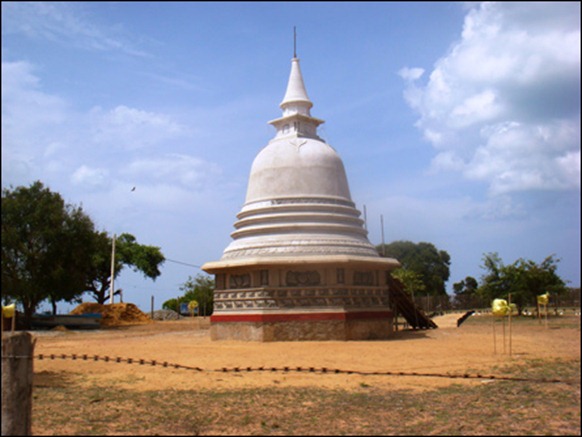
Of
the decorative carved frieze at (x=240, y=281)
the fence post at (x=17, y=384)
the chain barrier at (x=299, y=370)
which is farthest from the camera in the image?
the decorative carved frieze at (x=240, y=281)

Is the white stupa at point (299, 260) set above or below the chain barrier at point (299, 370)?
above

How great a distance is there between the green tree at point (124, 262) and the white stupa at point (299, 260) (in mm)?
29820

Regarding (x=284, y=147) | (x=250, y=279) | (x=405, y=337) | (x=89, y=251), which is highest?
(x=284, y=147)

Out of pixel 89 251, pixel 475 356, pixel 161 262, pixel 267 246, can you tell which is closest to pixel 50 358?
pixel 267 246

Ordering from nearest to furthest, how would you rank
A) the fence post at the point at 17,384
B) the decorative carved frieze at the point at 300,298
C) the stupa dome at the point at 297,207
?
the fence post at the point at 17,384 → the decorative carved frieze at the point at 300,298 → the stupa dome at the point at 297,207

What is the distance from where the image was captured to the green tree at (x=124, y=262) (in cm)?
5584

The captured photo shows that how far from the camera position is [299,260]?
21.0 m

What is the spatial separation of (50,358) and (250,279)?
8269mm

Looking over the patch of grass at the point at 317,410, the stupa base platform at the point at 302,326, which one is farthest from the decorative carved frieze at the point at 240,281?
the patch of grass at the point at 317,410

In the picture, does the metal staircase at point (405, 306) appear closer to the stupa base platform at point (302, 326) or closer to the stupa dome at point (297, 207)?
the stupa dome at point (297, 207)

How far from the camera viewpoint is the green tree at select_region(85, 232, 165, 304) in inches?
2199

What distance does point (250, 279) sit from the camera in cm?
2230

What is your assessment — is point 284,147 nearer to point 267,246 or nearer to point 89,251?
point 267,246

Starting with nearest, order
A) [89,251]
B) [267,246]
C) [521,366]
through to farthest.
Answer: [521,366] < [267,246] < [89,251]
